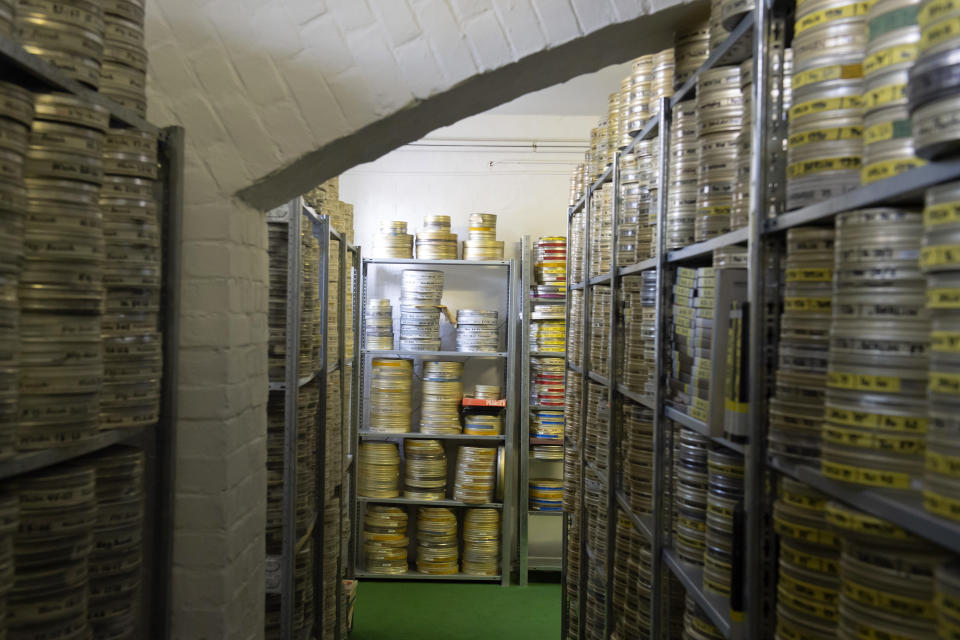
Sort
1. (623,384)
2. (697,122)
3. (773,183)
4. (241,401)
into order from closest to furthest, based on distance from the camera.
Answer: (773,183)
(697,122)
(241,401)
(623,384)

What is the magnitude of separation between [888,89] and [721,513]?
114cm

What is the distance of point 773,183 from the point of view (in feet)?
5.30

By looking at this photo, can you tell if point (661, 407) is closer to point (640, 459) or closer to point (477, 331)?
point (640, 459)

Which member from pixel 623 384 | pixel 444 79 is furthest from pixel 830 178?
pixel 623 384

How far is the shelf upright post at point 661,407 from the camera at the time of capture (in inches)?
96.3

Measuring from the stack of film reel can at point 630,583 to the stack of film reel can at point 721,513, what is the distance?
692 mm

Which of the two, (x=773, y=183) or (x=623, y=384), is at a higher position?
(x=773, y=183)

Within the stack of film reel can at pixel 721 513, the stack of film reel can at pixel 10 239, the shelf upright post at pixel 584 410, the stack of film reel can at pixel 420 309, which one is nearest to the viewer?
the stack of film reel can at pixel 10 239

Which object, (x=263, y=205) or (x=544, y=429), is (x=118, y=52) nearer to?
(x=263, y=205)

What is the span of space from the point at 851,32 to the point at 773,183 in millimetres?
345

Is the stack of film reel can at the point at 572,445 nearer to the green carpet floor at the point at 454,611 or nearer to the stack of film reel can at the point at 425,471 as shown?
the green carpet floor at the point at 454,611

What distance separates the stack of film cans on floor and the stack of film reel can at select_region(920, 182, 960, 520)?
923 millimetres

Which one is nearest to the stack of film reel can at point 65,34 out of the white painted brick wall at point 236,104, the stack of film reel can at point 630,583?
the white painted brick wall at point 236,104

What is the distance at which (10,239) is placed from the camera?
1.27 m
